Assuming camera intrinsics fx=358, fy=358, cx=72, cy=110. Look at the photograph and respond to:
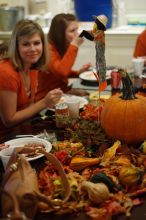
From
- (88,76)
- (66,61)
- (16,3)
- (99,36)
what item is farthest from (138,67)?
(16,3)

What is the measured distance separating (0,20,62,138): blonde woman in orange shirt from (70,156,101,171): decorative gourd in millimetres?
635

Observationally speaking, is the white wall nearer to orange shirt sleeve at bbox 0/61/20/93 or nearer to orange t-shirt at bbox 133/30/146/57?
orange t-shirt at bbox 133/30/146/57

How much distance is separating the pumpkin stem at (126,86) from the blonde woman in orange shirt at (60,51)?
1.23m

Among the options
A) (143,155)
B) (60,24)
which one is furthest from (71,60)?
(143,155)

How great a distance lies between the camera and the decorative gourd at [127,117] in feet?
4.37

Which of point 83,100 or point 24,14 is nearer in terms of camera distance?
point 83,100

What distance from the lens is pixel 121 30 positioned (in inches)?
144

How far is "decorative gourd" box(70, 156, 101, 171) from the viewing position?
3.91 feet

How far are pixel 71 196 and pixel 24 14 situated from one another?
3.14 m

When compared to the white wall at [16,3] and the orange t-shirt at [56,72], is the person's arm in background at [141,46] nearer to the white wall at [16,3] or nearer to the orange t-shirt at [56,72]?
the orange t-shirt at [56,72]

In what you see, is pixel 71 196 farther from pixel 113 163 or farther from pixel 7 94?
pixel 7 94

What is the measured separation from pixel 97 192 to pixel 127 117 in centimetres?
42

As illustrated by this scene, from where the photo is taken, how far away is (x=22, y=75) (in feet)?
6.60

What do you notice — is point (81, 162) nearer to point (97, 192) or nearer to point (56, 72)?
point (97, 192)
